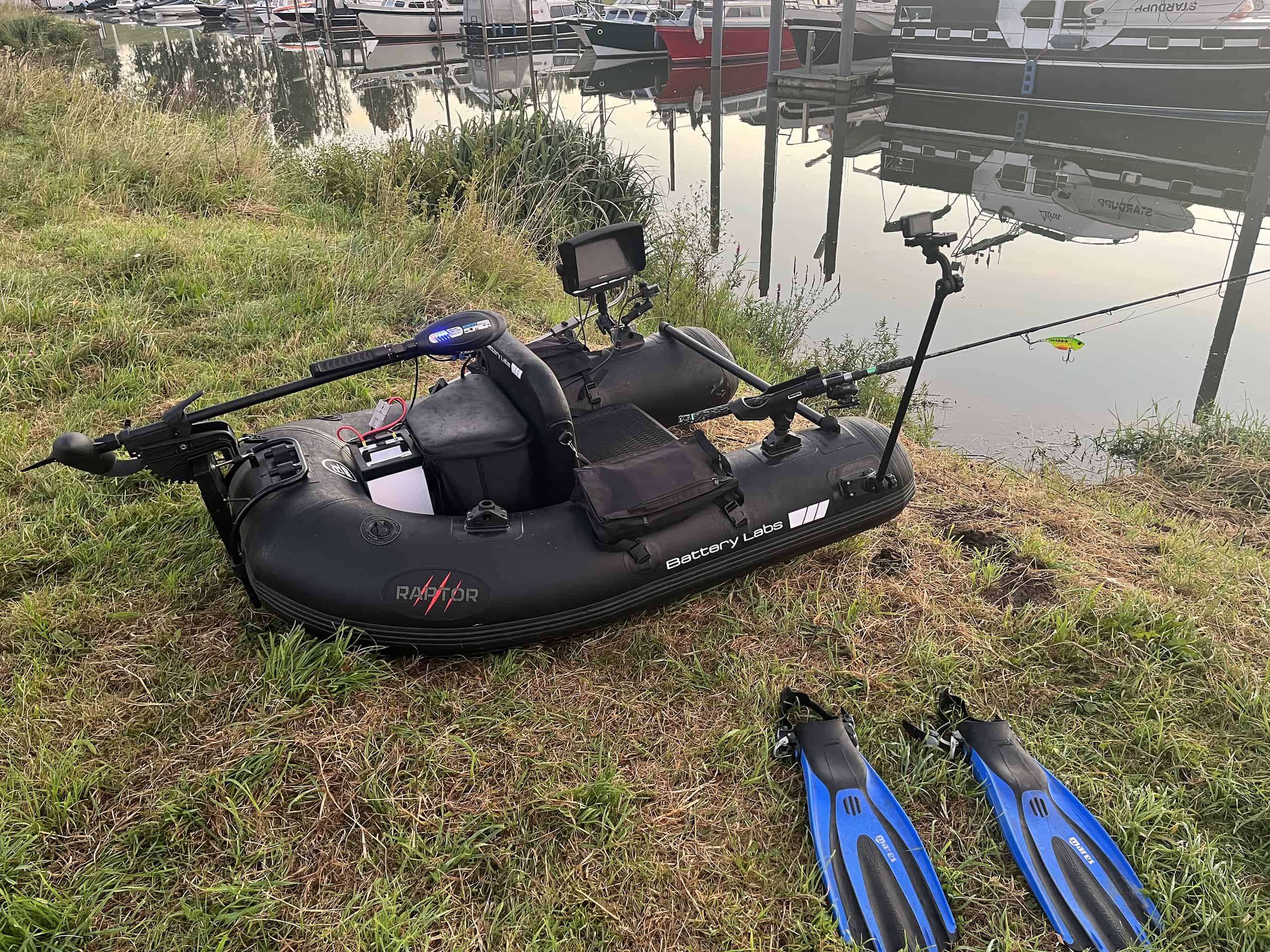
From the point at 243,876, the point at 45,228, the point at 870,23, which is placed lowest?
the point at 243,876

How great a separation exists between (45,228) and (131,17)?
35640 millimetres

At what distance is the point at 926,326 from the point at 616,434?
1154mm

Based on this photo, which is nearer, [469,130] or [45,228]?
[45,228]

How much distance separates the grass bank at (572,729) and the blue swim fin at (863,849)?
6 cm

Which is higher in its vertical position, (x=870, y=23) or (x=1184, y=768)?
(x=870, y=23)

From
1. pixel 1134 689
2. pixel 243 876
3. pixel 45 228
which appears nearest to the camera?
pixel 243 876

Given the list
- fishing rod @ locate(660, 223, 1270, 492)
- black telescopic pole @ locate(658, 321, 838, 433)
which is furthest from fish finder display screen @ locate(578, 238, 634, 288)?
fishing rod @ locate(660, 223, 1270, 492)

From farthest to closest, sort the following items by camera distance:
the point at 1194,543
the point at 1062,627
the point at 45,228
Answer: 1. the point at 45,228
2. the point at 1194,543
3. the point at 1062,627

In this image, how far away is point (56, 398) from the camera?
3527mm

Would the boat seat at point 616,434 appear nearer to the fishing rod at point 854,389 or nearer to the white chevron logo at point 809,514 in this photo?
the fishing rod at point 854,389

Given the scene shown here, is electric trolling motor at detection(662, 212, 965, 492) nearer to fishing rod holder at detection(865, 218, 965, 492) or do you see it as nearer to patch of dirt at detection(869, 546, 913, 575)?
fishing rod holder at detection(865, 218, 965, 492)

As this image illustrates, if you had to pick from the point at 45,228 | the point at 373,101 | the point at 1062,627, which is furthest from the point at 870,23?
the point at 1062,627

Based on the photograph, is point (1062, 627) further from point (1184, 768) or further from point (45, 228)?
point (45, 228)

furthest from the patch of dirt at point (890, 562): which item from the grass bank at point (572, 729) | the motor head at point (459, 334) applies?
the motor head at point (459, 334)
